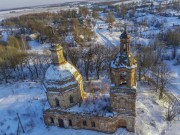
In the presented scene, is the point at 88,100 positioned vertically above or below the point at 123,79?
below

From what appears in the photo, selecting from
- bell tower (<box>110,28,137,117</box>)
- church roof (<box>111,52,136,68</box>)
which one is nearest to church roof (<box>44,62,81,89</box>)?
bell tower (<box>110,28,137,117</box>)

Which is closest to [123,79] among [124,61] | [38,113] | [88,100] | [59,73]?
[124,61]

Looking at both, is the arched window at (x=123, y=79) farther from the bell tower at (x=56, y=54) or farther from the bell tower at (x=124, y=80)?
the bell tower at (x=56, y=54)

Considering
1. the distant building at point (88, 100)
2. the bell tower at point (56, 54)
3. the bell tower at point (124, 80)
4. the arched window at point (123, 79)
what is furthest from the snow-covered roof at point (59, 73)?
the arched window at point (123, 79)

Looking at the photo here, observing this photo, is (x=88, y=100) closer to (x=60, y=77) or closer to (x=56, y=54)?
(x=60, y=77)

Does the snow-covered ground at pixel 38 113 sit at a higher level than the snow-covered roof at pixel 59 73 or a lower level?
lower

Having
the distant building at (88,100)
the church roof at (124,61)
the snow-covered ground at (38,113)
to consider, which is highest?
the church roof at (124,61)

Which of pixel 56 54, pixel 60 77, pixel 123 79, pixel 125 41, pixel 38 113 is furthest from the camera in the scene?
pixel 38 113
